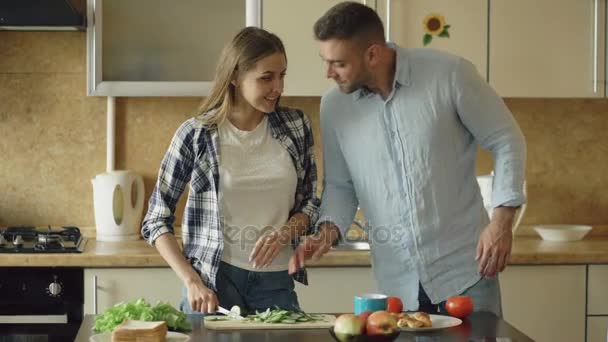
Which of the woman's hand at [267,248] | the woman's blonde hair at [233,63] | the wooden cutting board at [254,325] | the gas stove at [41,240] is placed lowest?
the wooden cutting board at [254,325]

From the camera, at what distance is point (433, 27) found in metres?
3.37

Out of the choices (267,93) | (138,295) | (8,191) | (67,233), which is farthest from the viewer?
(8,191)

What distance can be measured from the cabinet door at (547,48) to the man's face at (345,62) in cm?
103

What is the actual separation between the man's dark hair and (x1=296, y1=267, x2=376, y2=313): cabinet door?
1.00 m

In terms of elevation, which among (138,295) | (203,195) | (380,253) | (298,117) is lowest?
(138,295)

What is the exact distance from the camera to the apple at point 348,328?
75.7 inches

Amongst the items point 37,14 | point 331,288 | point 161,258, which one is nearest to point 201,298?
point 161,258

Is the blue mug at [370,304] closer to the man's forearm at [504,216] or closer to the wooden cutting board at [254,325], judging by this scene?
the wooden cutting board at [254,325]

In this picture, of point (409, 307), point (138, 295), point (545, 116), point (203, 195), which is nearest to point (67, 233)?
point (138, 295)

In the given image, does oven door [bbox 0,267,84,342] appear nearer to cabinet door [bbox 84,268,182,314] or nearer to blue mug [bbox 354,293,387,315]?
cabinet door [bbox 84,268,182,314]

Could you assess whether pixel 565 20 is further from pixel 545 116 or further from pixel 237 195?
pixel 237 195

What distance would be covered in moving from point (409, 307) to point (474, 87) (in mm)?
601

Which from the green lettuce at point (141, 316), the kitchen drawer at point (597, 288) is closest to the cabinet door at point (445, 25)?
the kitchen drawer at point (597, 288)

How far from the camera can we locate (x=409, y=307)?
2.53 m
